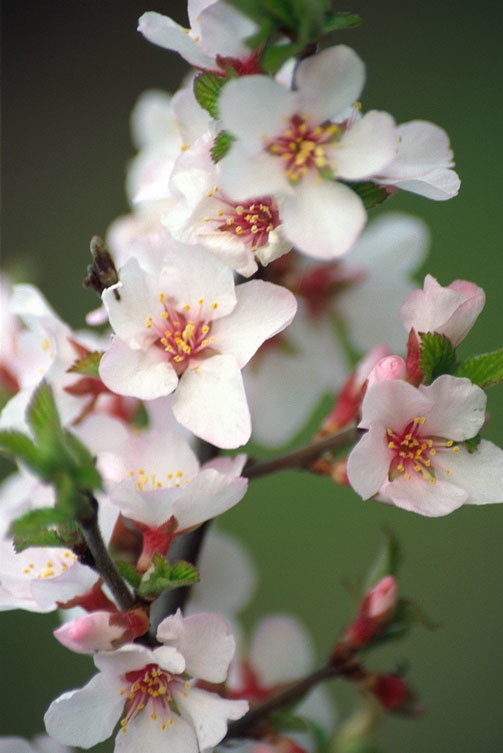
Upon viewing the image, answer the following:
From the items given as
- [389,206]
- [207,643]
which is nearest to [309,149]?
[207,643]

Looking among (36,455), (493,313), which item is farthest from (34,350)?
(493,313)

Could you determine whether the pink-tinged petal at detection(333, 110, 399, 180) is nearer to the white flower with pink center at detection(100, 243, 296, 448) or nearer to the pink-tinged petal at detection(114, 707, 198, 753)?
the white flower with pink center at detection(100, 243, 296, 448)

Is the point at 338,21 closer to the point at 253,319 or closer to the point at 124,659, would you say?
the point at 253,319

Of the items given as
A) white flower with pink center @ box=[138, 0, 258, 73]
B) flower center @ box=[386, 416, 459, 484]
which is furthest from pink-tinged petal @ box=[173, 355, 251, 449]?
white flower with pink center @ box=[138, 0, 258, 73]

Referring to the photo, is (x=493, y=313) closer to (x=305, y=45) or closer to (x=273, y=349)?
(x=273, y=349)

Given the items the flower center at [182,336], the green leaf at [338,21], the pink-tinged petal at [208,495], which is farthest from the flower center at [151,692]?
the green leaf at [338,21]

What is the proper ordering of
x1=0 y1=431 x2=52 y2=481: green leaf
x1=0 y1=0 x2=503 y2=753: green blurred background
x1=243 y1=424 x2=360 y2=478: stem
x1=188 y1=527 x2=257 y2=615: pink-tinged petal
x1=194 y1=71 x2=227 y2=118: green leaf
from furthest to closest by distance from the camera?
x1=0 y1=0 x2=503 y2=753: green blurred background
x1=188 y1=527 x2=257 y2=615: pink-tinged petal
x1=243 y1=424 x2=360 y2=478: stem
x1=194 y1=71 x2=227 y2=118: green leaf
x1=0 y1=431 x2=52 y2=481: green leaf
